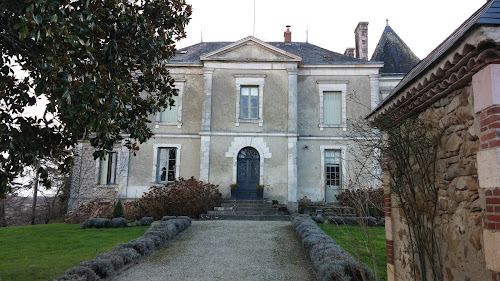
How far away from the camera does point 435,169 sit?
4160mm

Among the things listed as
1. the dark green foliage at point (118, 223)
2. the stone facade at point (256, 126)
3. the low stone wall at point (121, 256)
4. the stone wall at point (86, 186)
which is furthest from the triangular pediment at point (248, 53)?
the low stone wall at point (121, 256)

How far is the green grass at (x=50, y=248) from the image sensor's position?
6.78 metres

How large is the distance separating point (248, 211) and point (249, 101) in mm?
5395

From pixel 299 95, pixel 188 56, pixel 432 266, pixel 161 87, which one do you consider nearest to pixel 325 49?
pixel 299 95

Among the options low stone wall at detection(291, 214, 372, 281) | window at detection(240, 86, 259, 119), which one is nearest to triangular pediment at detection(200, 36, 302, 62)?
window at detection(240, 86, 259, 119)

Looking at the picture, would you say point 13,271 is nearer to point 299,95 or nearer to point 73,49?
point 73,49

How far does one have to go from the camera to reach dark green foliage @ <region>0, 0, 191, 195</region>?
4371 mm

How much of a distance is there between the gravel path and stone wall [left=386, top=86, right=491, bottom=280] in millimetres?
3224

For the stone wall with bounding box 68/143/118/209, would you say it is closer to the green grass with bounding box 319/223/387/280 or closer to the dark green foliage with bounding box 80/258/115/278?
the green grass with bounding box 319/223/387/280

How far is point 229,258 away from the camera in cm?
807

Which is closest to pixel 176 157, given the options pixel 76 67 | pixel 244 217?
pixel 244 217

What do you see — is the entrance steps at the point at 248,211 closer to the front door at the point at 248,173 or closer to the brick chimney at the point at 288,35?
the front door at the point at 248,173

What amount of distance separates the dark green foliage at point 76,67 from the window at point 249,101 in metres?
10.8

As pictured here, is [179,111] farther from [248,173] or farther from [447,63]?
[447,63]
